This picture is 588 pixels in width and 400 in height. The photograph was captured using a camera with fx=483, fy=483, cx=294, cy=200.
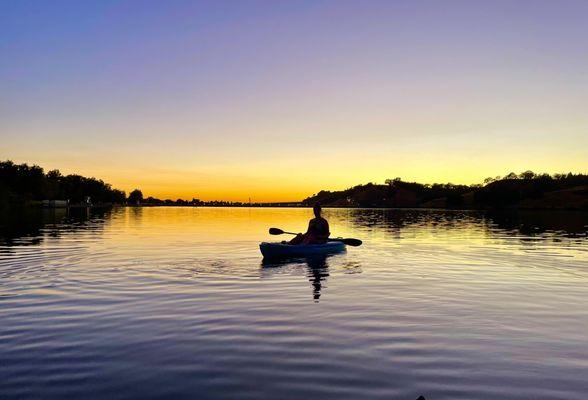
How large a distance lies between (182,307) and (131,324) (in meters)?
2.24

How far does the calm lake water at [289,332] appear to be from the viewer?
7949 mm

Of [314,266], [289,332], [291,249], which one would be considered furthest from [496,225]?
[289,332]

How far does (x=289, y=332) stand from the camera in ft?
37.6

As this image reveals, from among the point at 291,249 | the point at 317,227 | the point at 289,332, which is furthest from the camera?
the point at 317,227

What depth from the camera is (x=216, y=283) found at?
18.5 metres

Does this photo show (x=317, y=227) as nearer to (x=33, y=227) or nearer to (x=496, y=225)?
(x=33, y=227)

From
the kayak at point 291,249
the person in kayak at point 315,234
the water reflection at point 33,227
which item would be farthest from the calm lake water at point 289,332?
the water reflection at point 33,227

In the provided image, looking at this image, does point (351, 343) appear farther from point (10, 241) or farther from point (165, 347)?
point (10, 241)

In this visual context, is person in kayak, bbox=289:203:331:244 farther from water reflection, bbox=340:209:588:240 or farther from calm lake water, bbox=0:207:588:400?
water reflection, bbox=340:209:588:240

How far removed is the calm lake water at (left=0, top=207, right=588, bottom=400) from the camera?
26.1 ft

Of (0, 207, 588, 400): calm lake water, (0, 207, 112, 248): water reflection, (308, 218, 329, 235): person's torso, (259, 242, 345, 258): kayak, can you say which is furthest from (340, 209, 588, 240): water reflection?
(0, 207, 112, 248): water reflection

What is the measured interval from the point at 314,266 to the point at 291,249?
1.74 m

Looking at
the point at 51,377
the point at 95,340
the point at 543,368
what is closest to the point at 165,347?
the point at 95,340

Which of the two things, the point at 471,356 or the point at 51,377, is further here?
the point at 471,356
